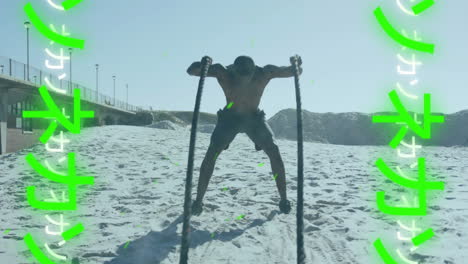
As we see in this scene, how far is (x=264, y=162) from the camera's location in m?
8.79

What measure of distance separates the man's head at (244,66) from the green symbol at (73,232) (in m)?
2.48

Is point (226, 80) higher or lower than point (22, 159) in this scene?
higher

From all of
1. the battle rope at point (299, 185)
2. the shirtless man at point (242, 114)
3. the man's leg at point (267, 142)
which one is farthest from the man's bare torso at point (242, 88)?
the battle rope at point (299, 185)

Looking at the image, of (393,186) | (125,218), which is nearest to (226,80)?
(125,218)

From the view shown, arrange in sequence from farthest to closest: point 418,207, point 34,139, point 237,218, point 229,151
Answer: point 34,139 → point 229,151 → point 418,207 → point 237,218

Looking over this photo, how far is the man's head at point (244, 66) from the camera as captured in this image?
450 centimetres

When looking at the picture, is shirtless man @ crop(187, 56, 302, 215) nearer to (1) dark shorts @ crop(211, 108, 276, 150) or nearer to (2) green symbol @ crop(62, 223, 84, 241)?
(1) dark shorts @ crop(211, 108, 276, 150)

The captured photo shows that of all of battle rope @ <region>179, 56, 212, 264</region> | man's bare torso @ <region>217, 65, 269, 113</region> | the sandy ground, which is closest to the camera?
battle rope @ <region>179, 56, 212, 264</region>

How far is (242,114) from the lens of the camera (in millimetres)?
4590

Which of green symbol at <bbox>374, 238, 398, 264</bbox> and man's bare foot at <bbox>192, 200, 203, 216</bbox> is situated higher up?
man's bare foot at <bbox>192, 200, 203, 216</bbox>

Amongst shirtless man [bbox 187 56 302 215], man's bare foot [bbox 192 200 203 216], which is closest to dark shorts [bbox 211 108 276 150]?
shirtless man [bbox 187 56 302 215]

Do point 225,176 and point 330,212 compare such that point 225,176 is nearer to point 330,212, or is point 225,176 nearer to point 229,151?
point 330,212

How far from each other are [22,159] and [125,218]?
5533 millimetres

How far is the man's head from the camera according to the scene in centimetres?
450
